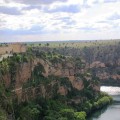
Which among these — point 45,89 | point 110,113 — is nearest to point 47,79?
point 45,89

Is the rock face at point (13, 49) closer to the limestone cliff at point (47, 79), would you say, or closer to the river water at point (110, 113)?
the limestone cliff at point (47, 79)

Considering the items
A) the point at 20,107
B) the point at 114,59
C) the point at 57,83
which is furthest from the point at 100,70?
the point at 20,107

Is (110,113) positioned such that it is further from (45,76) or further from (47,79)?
(45,76)

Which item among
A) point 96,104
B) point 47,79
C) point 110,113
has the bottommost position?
point 110,113

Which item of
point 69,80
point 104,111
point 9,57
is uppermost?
point 9,57

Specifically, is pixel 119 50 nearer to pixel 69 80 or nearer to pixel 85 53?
pixel 85 53

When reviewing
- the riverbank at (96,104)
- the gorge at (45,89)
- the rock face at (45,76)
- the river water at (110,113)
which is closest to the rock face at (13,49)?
the gorge at (45,89)

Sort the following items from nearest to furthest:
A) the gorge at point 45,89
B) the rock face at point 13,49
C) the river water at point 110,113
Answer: the gorge at point 45,89 → the river water at point 110,113 → the rock face at point 13,49

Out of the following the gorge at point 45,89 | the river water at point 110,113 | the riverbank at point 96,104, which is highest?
the gorge at point 45,89
